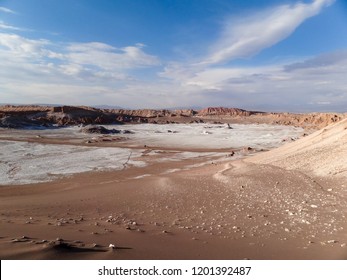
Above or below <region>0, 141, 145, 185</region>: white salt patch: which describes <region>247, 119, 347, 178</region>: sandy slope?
above

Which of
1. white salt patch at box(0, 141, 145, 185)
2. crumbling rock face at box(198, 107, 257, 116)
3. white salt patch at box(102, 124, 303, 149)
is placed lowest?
white salt patch at box(0, 141, 145, 185)

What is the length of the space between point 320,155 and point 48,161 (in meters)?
15.3

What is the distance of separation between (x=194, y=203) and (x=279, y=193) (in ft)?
8.31

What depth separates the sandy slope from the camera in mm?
11508

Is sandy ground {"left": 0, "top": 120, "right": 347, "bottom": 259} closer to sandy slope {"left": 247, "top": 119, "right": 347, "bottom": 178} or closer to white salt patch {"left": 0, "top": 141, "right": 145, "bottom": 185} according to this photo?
sandy slope {"left": 247, "top": 119, "right": 347, "bottom": 178}

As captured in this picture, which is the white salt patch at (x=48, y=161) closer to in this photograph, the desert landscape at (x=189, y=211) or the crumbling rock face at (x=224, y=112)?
the desert landscape at (x=189, y=211)

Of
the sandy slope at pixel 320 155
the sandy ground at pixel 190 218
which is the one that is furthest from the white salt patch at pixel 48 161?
the sandy slope at pixel 320 155

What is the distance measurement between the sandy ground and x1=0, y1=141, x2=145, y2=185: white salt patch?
2977 millimetres

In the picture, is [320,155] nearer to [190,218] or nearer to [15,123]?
[190,218]

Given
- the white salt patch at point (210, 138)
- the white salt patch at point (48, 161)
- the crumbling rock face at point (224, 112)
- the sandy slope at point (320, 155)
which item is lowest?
the white salt patch at point (48, 161)

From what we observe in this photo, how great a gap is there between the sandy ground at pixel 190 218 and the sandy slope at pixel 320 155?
153 millimetres

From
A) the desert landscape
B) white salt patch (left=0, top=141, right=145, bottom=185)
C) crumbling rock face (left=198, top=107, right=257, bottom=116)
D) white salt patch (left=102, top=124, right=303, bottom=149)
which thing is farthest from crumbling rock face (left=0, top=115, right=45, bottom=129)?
crumbling rock face (left=198, top=107, right=257, bottom=116)

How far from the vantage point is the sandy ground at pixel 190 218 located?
207 inches

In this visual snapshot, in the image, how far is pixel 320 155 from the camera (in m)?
13.2
